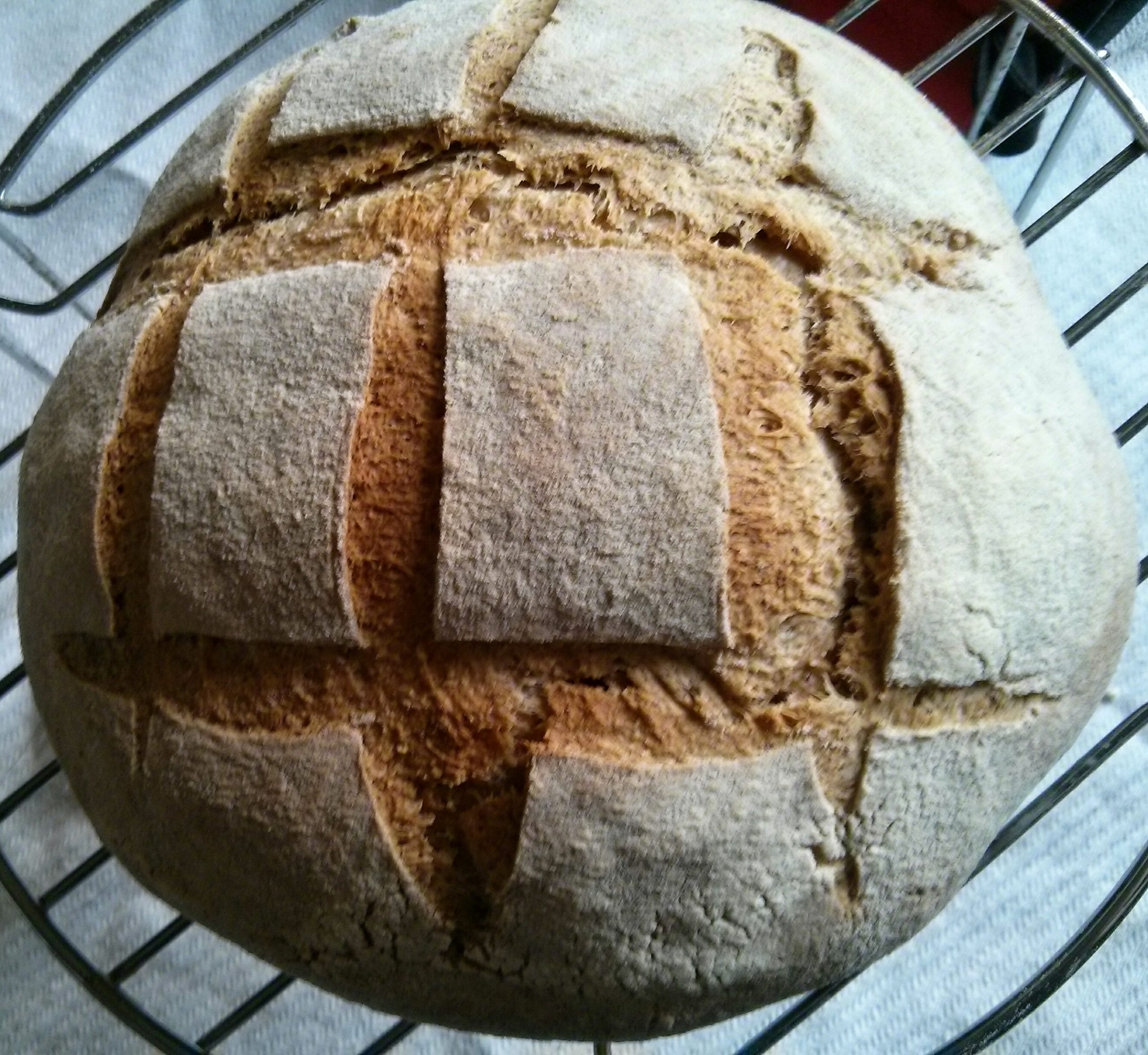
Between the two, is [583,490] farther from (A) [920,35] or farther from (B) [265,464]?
(A) [920,35]

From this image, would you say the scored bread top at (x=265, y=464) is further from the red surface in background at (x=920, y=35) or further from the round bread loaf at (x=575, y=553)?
the red surface in background at (x=920, y=35)

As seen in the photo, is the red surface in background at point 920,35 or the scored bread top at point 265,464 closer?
the scored bread top at point 265,464

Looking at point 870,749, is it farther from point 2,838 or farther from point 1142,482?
point 2,838

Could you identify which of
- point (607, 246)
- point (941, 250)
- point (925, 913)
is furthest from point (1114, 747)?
point (607, 246)

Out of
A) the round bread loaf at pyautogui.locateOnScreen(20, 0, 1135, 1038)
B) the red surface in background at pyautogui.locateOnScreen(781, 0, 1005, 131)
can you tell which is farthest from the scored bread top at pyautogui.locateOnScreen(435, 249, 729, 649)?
the red surface in background at pyautogui.locateOnScreen(781, 0, 1005, 131)

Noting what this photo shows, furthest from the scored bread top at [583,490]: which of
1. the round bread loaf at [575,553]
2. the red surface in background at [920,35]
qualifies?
the red surface in background at [920,35]

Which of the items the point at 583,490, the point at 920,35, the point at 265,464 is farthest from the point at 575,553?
the point at 920,35
